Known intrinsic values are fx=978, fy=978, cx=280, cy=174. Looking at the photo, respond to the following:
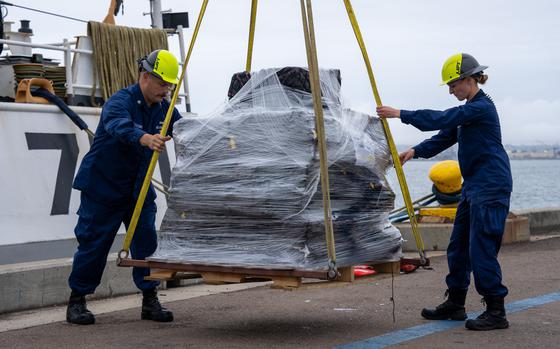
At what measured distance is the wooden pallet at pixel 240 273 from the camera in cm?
629

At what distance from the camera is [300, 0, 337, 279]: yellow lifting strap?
623cm

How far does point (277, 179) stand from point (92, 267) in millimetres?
1934

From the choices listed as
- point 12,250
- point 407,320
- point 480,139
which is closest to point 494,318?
point 407,320

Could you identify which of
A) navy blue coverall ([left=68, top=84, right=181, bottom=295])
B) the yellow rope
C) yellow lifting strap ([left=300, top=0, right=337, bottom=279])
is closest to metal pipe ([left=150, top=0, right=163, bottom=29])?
the yellow rope

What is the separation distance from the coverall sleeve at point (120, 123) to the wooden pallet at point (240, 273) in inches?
35.2

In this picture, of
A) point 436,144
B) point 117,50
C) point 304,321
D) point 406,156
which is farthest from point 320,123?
point 117,50

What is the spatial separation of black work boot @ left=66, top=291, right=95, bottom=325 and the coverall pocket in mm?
3070

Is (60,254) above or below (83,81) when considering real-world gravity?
below

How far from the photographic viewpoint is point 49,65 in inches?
513

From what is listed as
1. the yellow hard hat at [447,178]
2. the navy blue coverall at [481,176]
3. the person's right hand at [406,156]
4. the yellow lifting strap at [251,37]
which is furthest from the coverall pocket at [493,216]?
the yellow hard hat at [447,178]

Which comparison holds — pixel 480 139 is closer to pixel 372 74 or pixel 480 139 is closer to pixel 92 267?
pixel 372 74

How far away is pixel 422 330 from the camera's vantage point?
7086mm

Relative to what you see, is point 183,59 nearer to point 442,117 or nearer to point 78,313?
point 78,313

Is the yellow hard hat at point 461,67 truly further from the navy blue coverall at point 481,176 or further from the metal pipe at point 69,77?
the metal pipe at point 69,77
